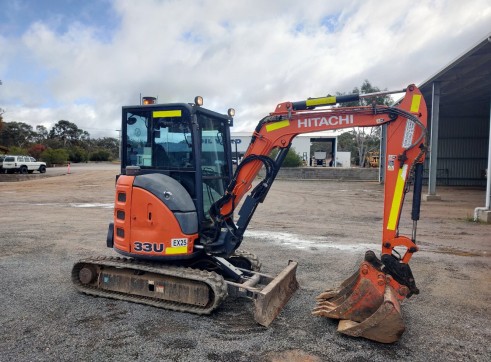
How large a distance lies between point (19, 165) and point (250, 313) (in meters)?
36.1

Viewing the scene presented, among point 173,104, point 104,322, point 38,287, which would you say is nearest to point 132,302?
point 104,322

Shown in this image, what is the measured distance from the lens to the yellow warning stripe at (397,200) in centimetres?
456

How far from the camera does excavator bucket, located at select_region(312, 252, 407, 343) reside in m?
4.04

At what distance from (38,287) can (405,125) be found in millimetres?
5455

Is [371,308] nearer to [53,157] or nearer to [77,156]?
[53,157]

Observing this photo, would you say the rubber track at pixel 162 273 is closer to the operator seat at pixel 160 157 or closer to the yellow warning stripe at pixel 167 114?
the operator seat at pixel 160 157

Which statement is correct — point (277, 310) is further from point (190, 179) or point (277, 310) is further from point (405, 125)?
point (405, 125)

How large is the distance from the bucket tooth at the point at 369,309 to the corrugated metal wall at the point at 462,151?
28.4 meters

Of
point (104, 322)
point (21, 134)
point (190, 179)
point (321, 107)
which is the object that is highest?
point (21, 134)

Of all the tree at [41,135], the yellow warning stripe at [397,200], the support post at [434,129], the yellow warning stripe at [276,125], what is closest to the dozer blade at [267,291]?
the yellow warning stripe at [397,200]

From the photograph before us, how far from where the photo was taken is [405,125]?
459cm

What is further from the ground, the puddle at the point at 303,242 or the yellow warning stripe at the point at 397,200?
the yellow warning stripe at the point at 397,200

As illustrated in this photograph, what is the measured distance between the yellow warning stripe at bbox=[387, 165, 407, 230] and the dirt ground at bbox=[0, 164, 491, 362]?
4.01ft

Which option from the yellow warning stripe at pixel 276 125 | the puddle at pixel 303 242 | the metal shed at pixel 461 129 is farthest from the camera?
the metal shed at pixel 461 129
